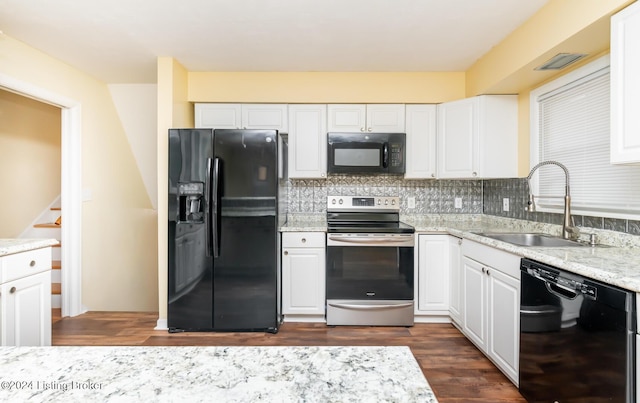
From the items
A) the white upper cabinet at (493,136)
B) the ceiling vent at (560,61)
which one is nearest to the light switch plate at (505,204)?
the white upper cabinet at (493,136)

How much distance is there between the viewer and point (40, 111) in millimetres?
3775

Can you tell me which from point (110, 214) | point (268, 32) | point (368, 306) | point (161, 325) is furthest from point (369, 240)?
point (110, 214)

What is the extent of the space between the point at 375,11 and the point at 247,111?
5.14 ft

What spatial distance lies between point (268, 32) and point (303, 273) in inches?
77.0

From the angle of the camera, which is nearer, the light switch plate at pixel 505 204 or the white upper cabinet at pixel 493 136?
the white upper cabinet at pixel 493 136

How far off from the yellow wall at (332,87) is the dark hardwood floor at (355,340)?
212 cm

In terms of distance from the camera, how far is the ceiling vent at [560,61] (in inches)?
82.7

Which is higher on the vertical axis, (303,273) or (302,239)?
(302,239)

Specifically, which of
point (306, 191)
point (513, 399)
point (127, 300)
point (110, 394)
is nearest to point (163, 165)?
point (306, 191)

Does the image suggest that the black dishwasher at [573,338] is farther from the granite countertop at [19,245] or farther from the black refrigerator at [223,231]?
the granite countertop at [19,245]

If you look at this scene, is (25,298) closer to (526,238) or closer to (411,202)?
(411,202)

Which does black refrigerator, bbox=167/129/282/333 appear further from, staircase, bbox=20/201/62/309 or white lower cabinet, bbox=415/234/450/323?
staircase, bbox=20/201/62/309

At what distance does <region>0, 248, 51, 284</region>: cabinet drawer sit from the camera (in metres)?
1.79

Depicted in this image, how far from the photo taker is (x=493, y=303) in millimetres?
2172
